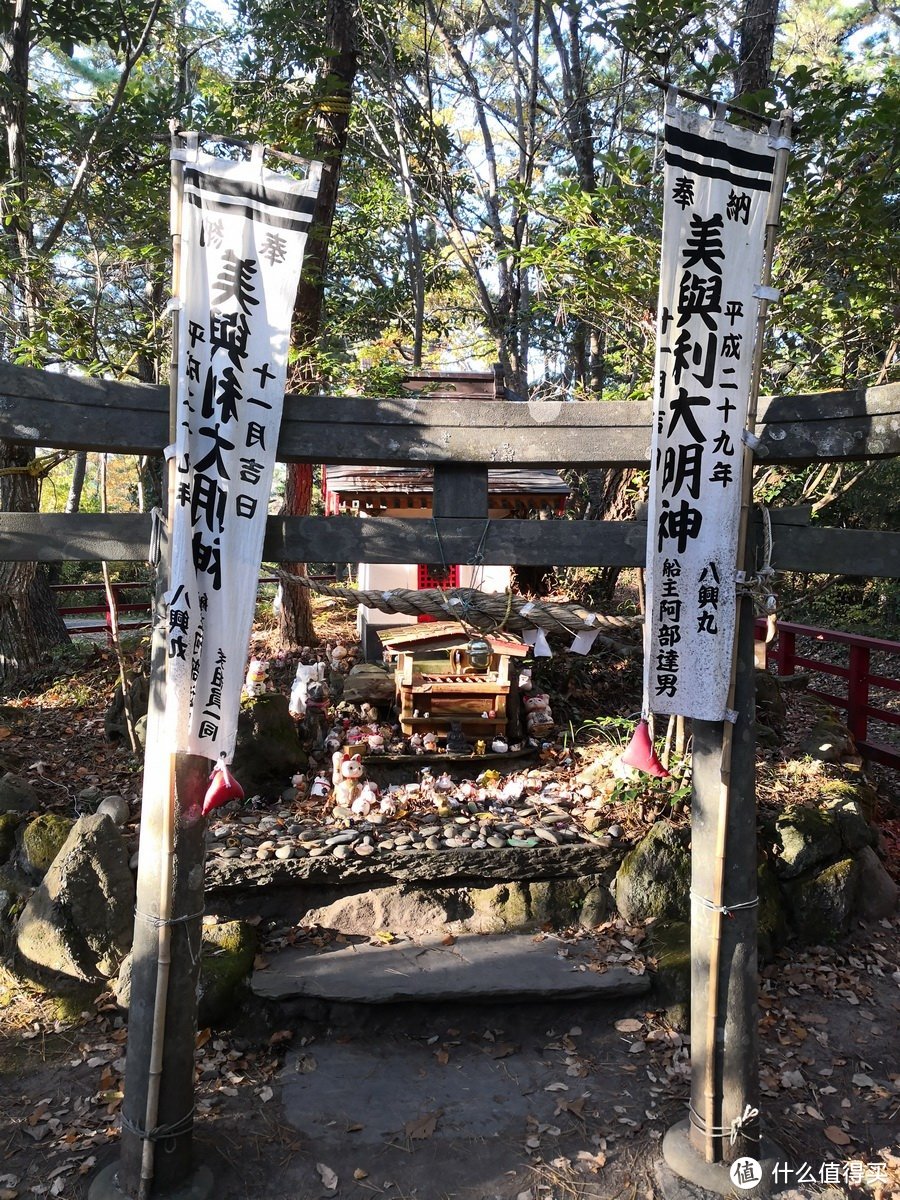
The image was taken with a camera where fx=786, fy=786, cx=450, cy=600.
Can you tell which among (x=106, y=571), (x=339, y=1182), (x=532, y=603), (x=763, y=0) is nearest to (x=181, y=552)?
(x=532, y=603)

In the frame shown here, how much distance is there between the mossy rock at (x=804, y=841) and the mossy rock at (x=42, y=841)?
5.80 m

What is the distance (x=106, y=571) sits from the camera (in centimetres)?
601

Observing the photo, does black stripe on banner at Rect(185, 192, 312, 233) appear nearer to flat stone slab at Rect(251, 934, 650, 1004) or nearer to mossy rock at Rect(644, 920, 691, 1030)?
flat stone slab at Rect(251, 934, 650, 1004)

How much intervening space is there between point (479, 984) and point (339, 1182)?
63.0 inches

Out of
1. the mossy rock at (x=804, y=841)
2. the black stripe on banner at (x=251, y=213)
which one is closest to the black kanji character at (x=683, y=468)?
the black stripe on banner at (x=251, y=213)

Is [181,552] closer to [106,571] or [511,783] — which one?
[106,571]

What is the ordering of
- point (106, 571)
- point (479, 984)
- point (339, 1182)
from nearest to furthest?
1. point (339, 1182)
2. point (479, 984)
3. point (106, 571)

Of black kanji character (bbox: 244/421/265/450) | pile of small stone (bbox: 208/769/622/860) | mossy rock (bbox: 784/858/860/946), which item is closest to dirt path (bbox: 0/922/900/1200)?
mossy rock (bbox: 784/858/860/946)

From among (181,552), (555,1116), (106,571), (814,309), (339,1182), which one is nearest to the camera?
(181,552)

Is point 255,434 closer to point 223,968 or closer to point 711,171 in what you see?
point 711,171

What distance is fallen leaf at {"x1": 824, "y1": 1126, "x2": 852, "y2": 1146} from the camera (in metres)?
4.53

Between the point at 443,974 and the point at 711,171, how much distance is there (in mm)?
5254

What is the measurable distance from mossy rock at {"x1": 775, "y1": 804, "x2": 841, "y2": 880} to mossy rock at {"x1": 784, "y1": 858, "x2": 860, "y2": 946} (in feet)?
0.40

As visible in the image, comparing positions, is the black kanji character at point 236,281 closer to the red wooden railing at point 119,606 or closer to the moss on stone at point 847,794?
the moss on stone at point 847,794
